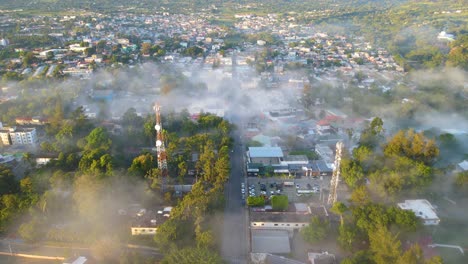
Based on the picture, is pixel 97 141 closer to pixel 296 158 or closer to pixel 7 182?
pixel 7 182

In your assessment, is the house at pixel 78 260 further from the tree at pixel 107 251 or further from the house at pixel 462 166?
the house at pixel 462 166

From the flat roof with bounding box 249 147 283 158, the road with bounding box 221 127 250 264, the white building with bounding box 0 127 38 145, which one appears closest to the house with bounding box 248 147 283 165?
the flat roof with bounding box 249 147 283 158

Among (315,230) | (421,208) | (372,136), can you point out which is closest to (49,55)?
(372,136)

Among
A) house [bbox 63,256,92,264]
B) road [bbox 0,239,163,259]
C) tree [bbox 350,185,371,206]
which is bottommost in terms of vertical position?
road [bbox 0,239,163,259]

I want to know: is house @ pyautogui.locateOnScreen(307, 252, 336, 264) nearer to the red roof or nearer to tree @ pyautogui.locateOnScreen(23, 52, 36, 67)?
the red roof

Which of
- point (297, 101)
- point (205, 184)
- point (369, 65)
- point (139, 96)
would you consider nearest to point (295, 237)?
point (205, 184)

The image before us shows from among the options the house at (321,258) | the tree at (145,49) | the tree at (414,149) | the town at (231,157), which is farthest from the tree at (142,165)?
the tree at (145,49)
